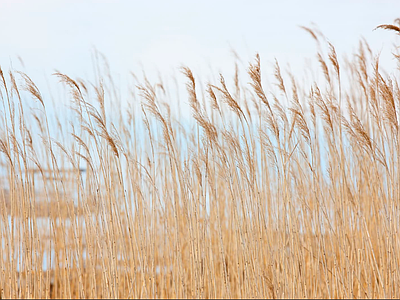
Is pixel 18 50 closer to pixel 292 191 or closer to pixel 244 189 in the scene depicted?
pixel 244 189

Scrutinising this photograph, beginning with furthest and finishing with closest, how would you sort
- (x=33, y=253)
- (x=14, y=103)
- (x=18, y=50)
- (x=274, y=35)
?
(x=274, y=35) → (x=18, y=50) → (x=33, y=253) → (x=14, y=103)

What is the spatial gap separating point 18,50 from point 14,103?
18.2 inches

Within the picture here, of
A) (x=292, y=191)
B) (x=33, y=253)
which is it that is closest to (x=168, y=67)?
(x=292, y=191)

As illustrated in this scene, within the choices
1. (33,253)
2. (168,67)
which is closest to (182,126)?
(168,67)

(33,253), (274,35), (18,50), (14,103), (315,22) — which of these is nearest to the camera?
(14,103)

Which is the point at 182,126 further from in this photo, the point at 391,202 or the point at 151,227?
the point at 391,202

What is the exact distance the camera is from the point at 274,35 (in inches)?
106

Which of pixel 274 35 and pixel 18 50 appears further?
pixel 274 35

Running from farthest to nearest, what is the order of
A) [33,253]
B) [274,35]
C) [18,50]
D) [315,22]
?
[274,35]
[315,22]
[18,50]
[33,253]

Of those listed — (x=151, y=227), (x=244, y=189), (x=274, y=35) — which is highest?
(x=274, y=35)

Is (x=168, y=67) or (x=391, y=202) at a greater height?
(x=168, y=67)

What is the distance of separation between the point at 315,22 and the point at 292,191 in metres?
0.82

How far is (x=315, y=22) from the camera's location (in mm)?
2074

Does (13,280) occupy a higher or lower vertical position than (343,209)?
lower
